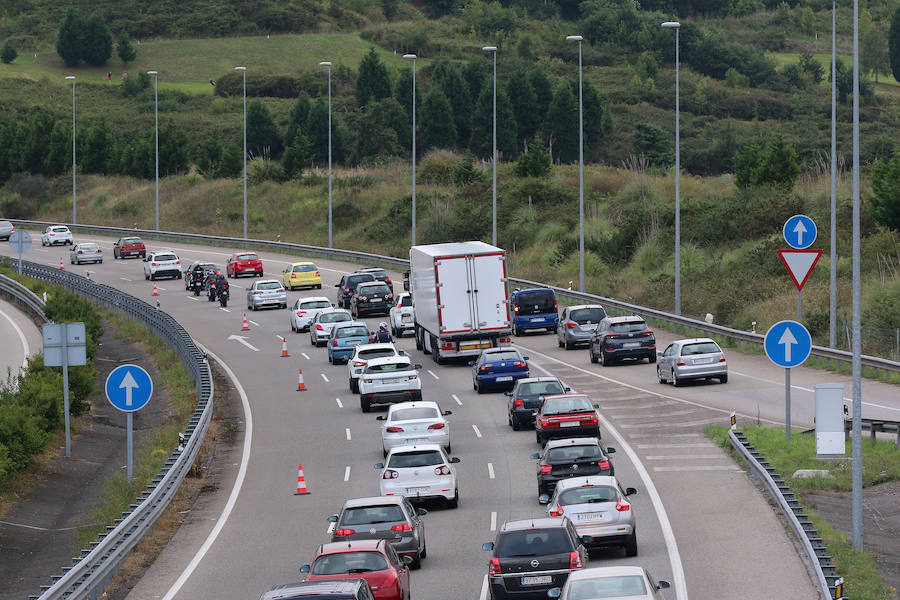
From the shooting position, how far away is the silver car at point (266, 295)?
6119cm

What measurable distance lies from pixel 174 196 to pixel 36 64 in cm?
5983

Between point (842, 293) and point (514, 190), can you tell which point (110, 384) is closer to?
point (842, 293)

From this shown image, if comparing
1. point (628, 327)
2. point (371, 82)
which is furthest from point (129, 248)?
point (371, 82)

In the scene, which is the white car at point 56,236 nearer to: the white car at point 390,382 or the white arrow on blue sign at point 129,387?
the white car at point 390,382

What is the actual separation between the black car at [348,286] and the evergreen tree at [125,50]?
10771 cm

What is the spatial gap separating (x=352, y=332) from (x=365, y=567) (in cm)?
2936

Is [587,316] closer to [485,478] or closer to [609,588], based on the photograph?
[485,478]

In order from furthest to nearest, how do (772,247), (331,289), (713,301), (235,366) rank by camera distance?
(331,289)
(772,247)
(713,301)
(235,366)

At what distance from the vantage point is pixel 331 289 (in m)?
66.6

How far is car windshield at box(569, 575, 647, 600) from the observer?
1464cm

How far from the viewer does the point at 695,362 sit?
38281 mm

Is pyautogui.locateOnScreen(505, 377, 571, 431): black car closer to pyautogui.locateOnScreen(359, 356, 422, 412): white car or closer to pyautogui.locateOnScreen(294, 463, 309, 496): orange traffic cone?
pyautogui.locateOnScreen(359, 356, 422, 412): white car

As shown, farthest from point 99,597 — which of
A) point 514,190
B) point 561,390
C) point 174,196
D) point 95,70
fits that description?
point 95,70

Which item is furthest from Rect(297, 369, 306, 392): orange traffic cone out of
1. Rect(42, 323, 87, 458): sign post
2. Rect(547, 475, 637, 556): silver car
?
Rect(547, 475, 637, 556): silver car
